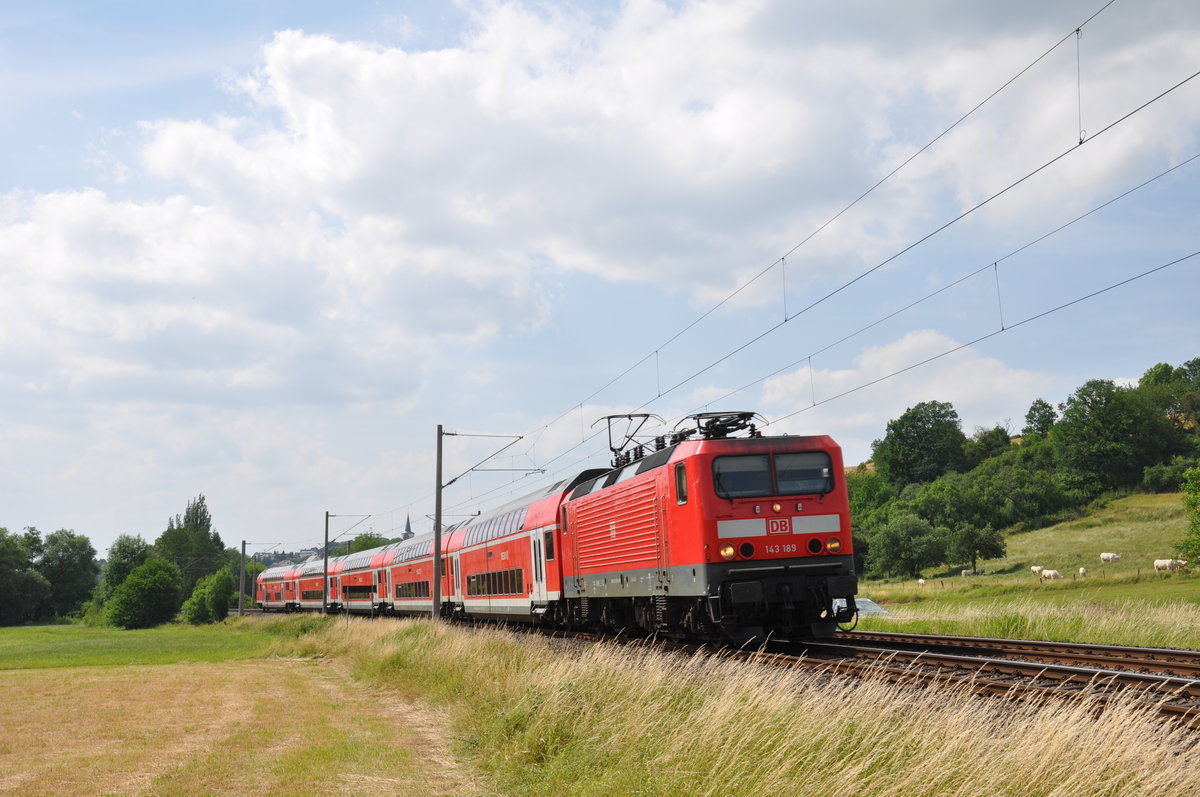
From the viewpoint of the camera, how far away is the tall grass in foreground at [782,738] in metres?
6.25

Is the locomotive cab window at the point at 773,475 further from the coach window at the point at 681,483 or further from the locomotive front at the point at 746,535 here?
the coach window at the point at 681,483

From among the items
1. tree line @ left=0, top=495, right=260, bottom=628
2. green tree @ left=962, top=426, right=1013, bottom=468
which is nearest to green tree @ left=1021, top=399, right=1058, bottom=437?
green tree @ left=962, top=426, right=1013, bottom=468

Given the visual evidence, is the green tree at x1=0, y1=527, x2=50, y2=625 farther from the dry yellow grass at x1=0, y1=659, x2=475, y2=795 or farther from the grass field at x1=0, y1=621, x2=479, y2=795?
the dry yellow grass at x1=0, y1=659, x2=475, y2=795

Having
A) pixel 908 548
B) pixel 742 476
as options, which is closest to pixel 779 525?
pixel 742 476

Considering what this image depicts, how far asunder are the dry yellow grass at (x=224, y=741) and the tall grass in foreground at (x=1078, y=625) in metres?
11.8

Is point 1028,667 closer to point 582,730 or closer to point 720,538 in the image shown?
point 720,538

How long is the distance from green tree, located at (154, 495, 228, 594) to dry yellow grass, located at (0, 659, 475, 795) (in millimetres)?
146852

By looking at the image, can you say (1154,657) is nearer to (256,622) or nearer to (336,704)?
(336,704)

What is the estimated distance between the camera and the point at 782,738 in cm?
776

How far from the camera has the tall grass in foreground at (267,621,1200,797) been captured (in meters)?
6.25

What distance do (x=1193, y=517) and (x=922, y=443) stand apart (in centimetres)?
7391

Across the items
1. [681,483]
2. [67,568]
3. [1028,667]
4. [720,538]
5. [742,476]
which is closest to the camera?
[1028,667]

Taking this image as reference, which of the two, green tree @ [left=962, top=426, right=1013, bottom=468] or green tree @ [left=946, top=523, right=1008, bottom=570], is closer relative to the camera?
green tree @ [left=946, top=523, right=1008, bottom=570]

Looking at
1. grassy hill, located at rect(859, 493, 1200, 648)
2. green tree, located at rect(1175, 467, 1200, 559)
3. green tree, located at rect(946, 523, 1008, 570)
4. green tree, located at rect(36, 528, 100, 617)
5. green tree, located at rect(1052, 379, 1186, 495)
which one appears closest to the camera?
grassy hill, located at rect(859, 493, 1200, 648)
